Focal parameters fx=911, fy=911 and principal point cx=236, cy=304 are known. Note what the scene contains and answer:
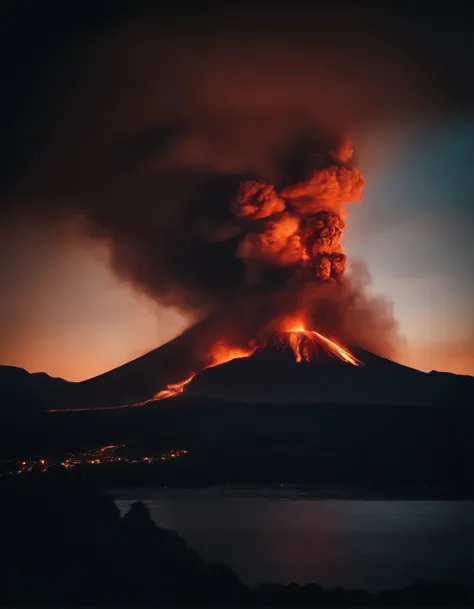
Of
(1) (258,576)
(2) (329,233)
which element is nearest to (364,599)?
(1) (258,576)

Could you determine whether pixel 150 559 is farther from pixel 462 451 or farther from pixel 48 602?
pixel 462 451

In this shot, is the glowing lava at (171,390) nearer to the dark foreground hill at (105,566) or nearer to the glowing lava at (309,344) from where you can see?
the glowing lava at (309,344)

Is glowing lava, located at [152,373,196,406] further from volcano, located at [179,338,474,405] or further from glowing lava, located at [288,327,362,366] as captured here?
glowing lava, located at [288,327,362,366]

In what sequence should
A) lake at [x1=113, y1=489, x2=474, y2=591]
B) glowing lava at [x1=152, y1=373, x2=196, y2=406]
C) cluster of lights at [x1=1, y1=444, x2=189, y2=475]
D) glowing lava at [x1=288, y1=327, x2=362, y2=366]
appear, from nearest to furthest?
lake at [x1=113, y1=489, x2=474, y2=591], cluster of lights at [x1=1, y1=444, x2=189, y2=475], glowing lava at [x1=152, y1=373, x2=196, y2=406], glowing lava at [x1=288, y1=327, x2=362, y2=366]

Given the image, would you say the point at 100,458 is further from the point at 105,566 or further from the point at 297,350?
the point at 105,566

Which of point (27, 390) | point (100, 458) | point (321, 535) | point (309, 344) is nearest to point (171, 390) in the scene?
point (309, 344)

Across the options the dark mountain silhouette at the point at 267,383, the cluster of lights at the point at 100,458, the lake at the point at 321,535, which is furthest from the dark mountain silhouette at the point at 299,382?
the lake at the point at 321,535

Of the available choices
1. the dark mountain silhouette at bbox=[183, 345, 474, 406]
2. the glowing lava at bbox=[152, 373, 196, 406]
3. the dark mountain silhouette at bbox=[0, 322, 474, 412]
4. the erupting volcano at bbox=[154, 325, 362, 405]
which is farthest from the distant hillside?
the dark mountain silhouette at bbox=[183, 345, 474, 406]
